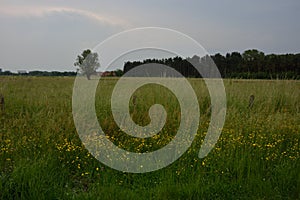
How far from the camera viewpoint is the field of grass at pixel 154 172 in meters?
2.99

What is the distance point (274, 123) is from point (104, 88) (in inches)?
232

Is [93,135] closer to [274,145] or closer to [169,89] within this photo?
[274,145]

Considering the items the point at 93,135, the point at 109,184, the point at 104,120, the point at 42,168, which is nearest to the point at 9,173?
the point at 42,168

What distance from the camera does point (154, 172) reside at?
139 inches

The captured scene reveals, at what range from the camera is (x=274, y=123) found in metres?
5.20

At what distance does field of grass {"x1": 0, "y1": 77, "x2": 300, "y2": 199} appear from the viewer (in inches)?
118

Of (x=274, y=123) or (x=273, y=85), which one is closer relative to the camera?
(x=274, y=123)

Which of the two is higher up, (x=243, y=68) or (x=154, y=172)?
(x=243, y=68)

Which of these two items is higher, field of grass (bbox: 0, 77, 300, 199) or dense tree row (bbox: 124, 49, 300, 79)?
dense tree row (bbox: 124, 49, 300, 79)

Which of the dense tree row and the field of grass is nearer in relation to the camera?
the field of grass

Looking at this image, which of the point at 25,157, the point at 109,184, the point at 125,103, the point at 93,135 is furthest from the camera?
the point at 125,103

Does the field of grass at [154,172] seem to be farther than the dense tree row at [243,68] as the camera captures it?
No

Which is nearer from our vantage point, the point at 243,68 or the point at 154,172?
the point at 154,172

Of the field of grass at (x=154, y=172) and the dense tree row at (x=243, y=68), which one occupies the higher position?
the dense tree row at (x=243, y=68)
